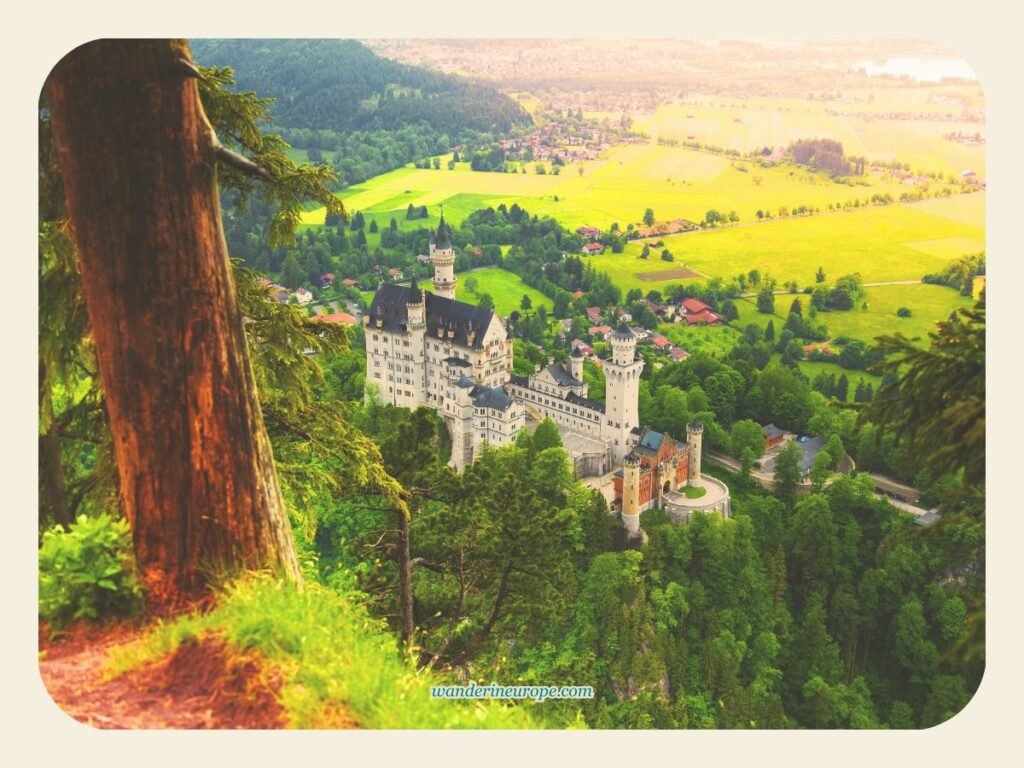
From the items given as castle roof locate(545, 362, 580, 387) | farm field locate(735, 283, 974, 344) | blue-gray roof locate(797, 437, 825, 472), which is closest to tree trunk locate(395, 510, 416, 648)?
castle roof locate(545, 362, 580, 387)

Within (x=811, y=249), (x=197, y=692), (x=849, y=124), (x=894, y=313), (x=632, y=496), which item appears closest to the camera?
(x=197, y=692)

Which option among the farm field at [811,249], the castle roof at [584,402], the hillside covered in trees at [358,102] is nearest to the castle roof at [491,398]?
the castle roof at [584,402]

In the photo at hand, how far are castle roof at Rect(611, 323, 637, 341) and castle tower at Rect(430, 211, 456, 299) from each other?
1.40 meters

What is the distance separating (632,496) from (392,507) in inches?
77.6

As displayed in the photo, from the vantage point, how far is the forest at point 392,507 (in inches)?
256

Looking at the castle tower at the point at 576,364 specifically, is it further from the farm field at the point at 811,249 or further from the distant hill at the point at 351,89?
the distant hill at the point at 351,89

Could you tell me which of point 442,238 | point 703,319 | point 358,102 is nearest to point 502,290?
point 442,238

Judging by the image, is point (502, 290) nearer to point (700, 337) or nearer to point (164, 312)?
point (700, 337)

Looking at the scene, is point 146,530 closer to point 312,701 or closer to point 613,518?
point 312,701

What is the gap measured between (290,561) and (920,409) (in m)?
3.78

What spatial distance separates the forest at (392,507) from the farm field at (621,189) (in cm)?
30

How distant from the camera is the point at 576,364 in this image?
973 centimetres

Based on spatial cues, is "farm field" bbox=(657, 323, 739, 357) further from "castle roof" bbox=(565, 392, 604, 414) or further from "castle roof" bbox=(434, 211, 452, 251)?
"castle roof" bbox=(434, 211, 452, 251)

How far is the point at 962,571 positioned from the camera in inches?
326
